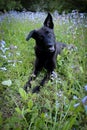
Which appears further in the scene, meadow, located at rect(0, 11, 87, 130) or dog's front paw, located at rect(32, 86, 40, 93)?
dog's front paw, located at rect(32, 86, 40, 93)

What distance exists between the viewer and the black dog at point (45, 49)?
920 millimetres

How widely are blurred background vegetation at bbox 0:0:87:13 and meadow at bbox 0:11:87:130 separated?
24 millimetres

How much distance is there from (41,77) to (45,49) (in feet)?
0.36

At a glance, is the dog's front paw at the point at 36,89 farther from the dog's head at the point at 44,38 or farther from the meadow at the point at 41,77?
the dog's head at the point at 44,38

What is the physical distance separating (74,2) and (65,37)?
18 centimetres

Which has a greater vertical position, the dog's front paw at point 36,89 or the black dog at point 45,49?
the black dog at point 45,49

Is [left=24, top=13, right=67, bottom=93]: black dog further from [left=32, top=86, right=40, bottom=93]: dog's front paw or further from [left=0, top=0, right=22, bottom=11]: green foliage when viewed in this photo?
[left=0, top=0, right=22, bottom=11]: green foliage

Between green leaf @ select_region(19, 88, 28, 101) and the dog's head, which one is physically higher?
the dog's head

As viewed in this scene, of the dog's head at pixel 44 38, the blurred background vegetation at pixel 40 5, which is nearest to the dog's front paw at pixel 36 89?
the dog's head at pixel 44 38

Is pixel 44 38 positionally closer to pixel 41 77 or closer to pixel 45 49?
pixel 45 49

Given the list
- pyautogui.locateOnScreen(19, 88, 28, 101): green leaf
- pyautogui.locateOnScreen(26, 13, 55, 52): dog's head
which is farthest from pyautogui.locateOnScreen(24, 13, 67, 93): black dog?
pyautogui.locateOnScreen(19, 88, 28, 101): green leaf

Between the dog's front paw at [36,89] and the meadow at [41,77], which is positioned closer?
the meadow at [41,77]

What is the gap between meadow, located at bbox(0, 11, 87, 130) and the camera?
742 mm

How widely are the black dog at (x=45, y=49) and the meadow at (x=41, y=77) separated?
27 mm
